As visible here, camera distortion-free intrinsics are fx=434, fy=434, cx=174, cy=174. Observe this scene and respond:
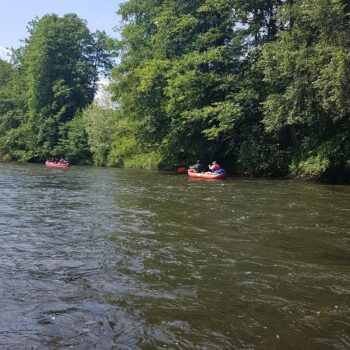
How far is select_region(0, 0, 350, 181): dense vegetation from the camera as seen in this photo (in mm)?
21672

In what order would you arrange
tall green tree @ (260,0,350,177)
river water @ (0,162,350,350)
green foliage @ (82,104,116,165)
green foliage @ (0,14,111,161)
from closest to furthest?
river water @ (0,162,350,350) < tall green tree @ (260,0,350,177) < green foliage @ (82,104,116,165) < green foliage @ (0,14,111,161)

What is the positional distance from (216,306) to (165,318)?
Result: 2.47ft

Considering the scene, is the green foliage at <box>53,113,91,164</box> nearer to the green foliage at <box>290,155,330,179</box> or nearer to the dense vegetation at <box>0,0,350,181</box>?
the dense vegetation at <box>0,0,350,181</box>

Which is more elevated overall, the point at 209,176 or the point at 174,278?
the point at 209,176

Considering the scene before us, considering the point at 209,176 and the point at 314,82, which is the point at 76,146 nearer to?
the point at 209,176

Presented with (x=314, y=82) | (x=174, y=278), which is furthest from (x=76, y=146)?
(x=174, y=278)

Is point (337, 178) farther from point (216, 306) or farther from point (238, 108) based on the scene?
point (216, 306)

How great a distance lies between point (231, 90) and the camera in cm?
3005

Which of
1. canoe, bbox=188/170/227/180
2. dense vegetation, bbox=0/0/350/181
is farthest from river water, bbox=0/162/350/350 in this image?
canoe, bbox=188/170/227/180

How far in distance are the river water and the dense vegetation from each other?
10904mm

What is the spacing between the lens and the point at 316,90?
21.9m

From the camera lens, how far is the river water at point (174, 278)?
4715 millimetres

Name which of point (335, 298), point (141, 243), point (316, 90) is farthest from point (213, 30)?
point (335, 298)

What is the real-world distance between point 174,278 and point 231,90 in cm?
2488
